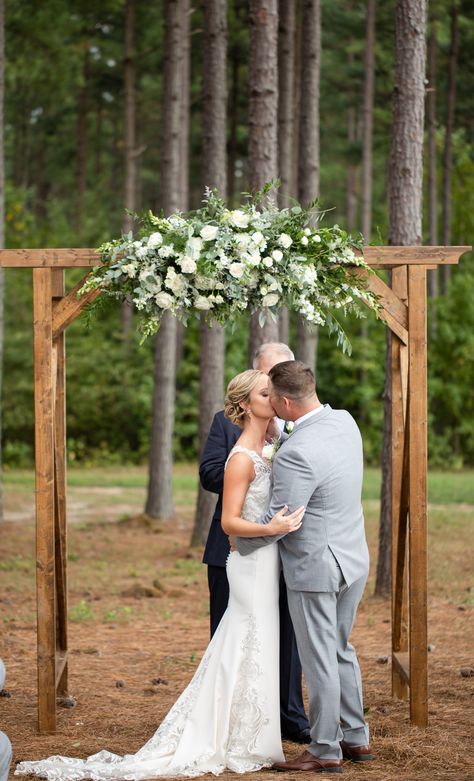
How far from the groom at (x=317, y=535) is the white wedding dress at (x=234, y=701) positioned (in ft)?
0.59

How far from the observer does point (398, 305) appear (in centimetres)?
650

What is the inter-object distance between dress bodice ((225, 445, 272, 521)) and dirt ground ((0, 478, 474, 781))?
1.35m

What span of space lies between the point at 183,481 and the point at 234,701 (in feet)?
54.0

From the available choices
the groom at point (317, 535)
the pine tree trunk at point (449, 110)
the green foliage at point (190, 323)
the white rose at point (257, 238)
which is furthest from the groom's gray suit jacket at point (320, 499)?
the pine tree trunk at point (449, 110)

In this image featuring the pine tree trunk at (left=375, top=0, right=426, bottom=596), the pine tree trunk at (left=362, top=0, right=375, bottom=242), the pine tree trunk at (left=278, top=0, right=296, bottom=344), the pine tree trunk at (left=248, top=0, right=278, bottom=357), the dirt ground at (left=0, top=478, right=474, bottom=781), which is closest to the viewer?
the dirt ground at (left=0, top=478, right=474, bottom=781)

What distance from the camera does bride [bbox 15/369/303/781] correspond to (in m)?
5.56

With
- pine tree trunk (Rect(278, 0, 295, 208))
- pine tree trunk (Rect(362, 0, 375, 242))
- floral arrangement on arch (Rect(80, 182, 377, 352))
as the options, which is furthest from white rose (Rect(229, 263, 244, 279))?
pine tree trunk (Rect(362, 0, 375, 242))

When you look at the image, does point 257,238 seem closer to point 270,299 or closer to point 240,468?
point 270,299

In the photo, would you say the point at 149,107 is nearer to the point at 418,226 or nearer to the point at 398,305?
the point at 418,226

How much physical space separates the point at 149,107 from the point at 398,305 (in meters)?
26.1

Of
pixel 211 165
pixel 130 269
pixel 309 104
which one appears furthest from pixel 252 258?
pixel 309 104

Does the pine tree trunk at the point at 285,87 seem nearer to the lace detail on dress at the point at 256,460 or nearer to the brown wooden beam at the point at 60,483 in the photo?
the brown wooden beam at the point at 60,483

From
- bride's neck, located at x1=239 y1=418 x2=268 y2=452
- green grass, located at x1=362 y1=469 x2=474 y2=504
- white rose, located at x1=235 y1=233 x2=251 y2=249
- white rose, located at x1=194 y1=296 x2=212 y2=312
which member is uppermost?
white rose, located at x1=235 y1=233 x2=251 y2=249

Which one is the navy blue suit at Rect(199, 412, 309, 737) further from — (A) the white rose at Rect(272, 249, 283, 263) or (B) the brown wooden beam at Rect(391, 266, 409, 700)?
(A) the white rose at Rect(272, 249, 283, 263)
